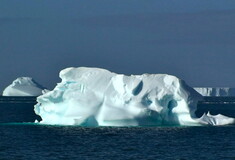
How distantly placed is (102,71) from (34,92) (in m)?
98.7

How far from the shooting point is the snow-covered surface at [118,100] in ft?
162

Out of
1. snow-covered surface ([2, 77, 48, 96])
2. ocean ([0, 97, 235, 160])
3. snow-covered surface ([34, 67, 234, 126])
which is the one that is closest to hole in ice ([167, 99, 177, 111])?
snow-covered surface ([34, 67, 234, 126])

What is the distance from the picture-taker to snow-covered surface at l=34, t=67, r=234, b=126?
162 ft

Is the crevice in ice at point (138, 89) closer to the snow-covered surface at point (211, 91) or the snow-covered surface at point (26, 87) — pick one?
the snow-covered surface at point (26, 87)

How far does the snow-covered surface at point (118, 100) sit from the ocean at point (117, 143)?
85cm

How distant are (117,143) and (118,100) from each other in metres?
9.05

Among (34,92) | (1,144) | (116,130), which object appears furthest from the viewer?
(34,92)

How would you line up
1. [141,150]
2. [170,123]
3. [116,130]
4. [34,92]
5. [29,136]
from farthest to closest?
[34,92], [170,123], [116,130], [29,136], [141,150]

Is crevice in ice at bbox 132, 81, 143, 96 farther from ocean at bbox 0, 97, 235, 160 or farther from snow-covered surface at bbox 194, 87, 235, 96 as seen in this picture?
snow-covered surface at bbox 194, 87, 235, 96

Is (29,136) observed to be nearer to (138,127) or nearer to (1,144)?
(1,144)

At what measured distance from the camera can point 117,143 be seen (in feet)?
134

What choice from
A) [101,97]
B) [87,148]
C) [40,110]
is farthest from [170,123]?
[87,148]

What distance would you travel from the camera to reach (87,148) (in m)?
38.3

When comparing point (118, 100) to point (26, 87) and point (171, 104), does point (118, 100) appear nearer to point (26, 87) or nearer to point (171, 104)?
point (171, 104)
